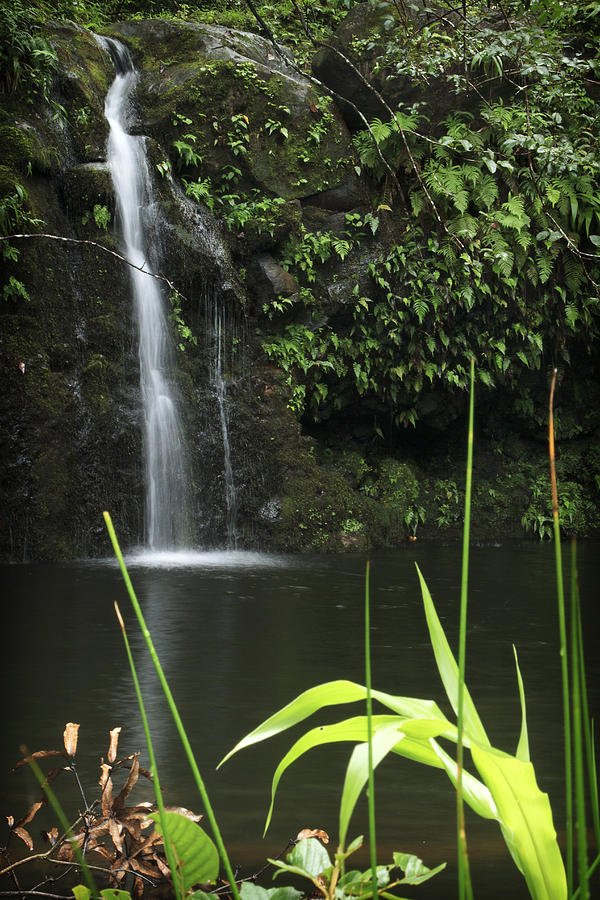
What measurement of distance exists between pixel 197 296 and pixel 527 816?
8500 mm

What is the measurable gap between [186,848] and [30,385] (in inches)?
290

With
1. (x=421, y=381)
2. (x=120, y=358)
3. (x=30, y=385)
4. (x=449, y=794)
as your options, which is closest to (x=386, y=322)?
(x=421, y=381)

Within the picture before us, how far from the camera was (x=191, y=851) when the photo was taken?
3.64ft

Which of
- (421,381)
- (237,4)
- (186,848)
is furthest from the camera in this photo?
(237,4)

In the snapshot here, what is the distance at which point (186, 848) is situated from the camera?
3.62ft

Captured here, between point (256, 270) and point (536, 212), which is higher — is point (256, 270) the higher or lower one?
the lower one

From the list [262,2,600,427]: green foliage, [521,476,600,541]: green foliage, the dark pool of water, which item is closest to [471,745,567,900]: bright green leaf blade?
the dark pool of water

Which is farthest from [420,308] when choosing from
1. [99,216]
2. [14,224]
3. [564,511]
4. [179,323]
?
[14,224]

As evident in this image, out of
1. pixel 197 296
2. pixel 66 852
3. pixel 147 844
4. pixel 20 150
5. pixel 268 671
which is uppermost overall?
pixel 20 150

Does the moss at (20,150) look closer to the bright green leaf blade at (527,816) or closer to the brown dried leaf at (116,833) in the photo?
the brown dried leaf at (116,833)

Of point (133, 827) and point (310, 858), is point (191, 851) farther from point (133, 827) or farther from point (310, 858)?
point (133, 827)

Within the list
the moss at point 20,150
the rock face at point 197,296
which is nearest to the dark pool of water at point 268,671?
the rock face at point 197,296

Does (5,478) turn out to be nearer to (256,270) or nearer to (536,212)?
(256,270)

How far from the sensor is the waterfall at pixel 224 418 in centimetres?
902
